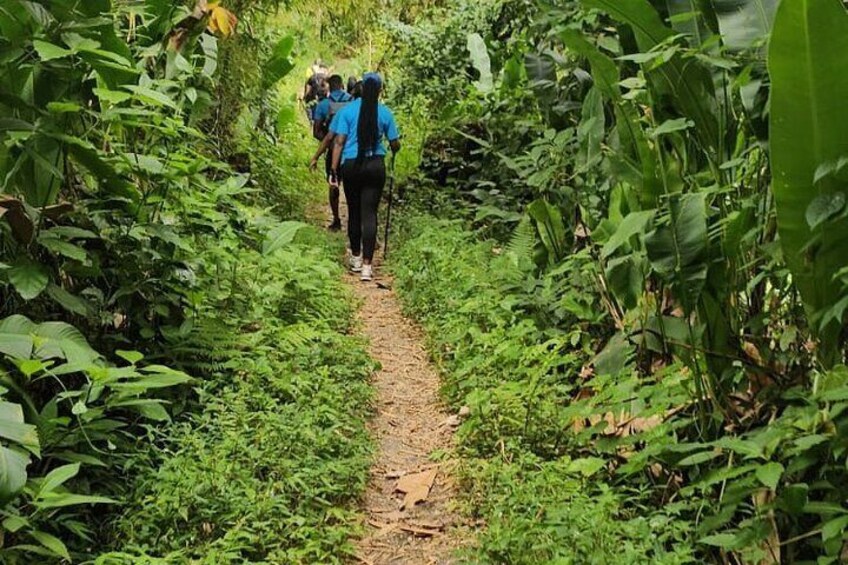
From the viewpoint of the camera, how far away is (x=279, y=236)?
4.21 meters

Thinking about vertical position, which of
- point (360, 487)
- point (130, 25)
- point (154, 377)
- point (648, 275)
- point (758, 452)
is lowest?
point (360, 487)

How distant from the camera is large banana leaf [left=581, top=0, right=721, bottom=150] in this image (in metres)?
3.06

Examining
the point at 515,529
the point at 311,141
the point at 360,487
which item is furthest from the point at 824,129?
the point at 311,141

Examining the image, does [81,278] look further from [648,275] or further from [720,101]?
[720,101]

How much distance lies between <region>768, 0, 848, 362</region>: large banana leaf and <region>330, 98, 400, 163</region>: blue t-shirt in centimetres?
492

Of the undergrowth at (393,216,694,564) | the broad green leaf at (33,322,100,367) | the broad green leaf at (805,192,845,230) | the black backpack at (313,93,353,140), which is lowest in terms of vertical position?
the undergrowth at (393,216,694,564)

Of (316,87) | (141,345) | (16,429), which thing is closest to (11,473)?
(16,429)

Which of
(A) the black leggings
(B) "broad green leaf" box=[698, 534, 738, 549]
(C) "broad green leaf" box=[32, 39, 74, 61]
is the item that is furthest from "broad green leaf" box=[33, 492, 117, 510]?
(A) the black leggings

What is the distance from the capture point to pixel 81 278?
3467mm

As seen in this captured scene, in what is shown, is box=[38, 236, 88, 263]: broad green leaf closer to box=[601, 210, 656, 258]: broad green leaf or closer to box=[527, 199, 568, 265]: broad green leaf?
box=[601, 210, 656, 258]: broad green leaf

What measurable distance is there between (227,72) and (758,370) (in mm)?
7037

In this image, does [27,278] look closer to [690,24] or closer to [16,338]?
[16,338]

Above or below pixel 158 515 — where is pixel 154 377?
above

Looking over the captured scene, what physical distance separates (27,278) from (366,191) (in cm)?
445
